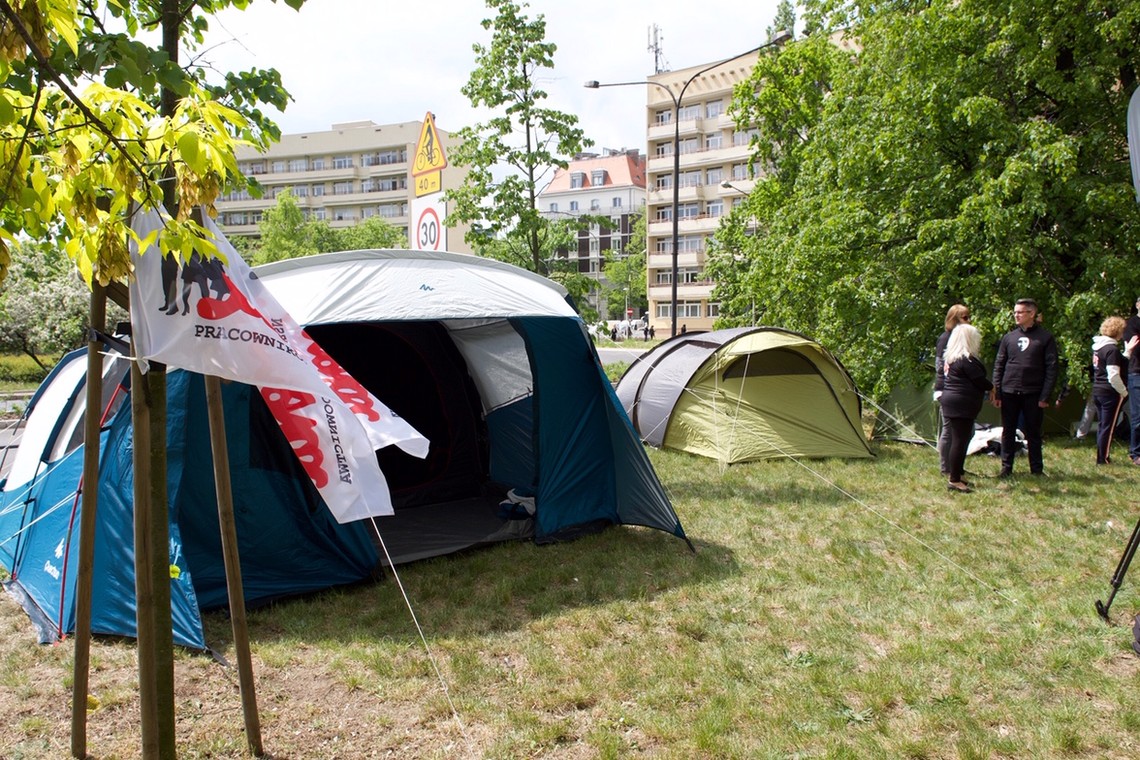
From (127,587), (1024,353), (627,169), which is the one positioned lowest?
(127,587)

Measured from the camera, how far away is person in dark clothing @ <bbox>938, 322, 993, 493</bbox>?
7.62 meters

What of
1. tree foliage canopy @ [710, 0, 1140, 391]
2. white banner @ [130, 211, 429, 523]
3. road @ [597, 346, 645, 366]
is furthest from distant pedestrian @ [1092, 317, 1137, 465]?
road @ [597, 346, 645, 366]

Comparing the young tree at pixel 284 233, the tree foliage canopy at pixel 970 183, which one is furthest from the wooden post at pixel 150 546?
the young tree at pixel 284 233

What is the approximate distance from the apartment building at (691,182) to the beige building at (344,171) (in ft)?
79.7

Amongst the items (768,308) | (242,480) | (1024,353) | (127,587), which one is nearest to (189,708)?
(127,587)

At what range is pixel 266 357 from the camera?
9.85 ft

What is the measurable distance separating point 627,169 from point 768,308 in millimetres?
64197

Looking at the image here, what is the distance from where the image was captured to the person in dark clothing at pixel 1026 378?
316 inches

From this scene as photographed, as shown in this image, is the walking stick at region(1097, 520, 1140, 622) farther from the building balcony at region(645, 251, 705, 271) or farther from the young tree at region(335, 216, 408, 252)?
the building balcony at region(645, 251, 705, 271)

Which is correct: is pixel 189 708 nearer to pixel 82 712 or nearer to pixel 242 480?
pixel 82 712

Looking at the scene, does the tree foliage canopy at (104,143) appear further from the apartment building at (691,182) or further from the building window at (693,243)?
the building window at (693,243)

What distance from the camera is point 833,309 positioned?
11500 millimetres

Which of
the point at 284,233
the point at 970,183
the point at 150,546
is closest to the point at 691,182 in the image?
the point at 284,233

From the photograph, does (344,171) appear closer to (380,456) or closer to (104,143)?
(380,456)
